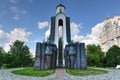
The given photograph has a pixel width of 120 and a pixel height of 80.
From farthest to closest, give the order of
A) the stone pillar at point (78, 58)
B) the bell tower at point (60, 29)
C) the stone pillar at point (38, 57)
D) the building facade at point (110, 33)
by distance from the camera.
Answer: the building facade at point (110, 33), the bell tower at point (60, 29), the stone pillar at point (78, 58), the stone pillar at point (38, 57)

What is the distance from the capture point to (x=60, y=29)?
29250 millimetres

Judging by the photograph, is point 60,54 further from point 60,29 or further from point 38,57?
point 38,57

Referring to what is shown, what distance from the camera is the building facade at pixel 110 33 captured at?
66.8 metres

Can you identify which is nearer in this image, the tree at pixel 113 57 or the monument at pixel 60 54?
the monument at pixel 60 54

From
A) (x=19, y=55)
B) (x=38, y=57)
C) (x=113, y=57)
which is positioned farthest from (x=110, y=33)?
(x=38, y=57)

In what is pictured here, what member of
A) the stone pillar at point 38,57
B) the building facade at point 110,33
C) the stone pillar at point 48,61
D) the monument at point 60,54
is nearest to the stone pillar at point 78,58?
the monument at point 60,54

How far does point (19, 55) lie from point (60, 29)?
2325cm

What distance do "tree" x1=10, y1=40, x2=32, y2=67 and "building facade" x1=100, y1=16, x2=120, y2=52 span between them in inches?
1460

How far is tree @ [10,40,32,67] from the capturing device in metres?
46.8

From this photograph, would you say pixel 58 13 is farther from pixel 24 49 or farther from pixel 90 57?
pixel 24 49

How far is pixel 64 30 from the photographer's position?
28438mm

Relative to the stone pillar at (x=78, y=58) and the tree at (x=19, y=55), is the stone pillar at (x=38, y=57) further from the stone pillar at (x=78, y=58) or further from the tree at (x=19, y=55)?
the tree at (x=19, y=55)

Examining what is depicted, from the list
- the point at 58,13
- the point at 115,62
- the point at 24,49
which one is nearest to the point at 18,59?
the point at 24,49

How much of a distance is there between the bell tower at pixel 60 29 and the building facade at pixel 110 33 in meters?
42.5
